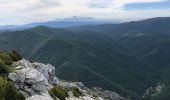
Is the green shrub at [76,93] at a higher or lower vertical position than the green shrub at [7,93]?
lower

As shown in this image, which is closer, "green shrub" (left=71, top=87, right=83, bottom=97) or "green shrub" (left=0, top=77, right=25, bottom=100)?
"green shrub" (left=0, top=77, right=25, bottom=100)

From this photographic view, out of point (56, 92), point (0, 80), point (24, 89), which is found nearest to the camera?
point (0, 80)

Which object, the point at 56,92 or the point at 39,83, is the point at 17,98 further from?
the point at 56,92

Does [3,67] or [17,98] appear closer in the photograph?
[17,98]

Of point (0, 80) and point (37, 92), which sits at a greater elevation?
point (0, 80)

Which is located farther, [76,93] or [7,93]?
[76,93]

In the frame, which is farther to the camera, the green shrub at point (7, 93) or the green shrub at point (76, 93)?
the green shrub at point (76, 93)

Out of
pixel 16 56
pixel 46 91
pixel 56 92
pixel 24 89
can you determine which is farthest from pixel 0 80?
pixel 16 56

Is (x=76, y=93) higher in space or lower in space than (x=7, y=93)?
lower

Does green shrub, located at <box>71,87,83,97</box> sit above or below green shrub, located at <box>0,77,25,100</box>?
below

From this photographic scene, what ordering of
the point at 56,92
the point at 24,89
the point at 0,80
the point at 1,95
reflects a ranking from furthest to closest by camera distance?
1. the point at 56,92
2. the point at 24,89
3. the point at 0,80
4. the point at 1,95
